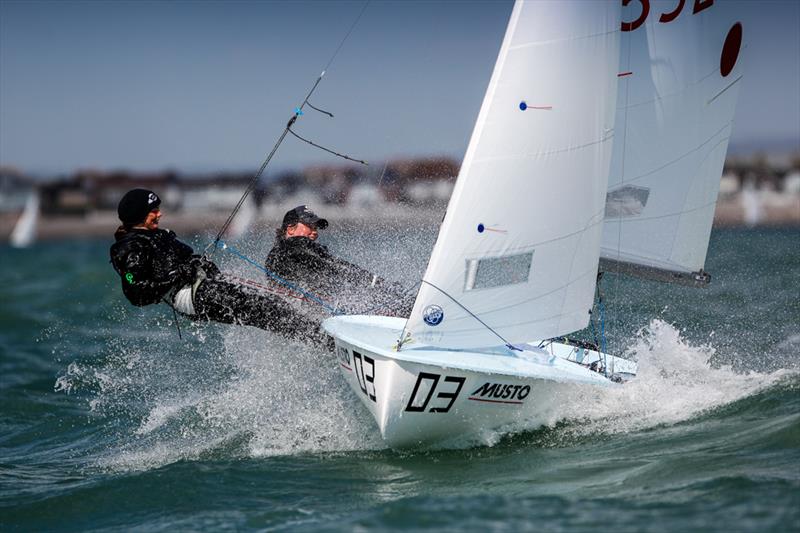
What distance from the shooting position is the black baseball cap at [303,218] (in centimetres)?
654

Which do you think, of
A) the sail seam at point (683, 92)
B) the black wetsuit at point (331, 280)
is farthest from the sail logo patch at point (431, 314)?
the sail seam at point (683, 92)

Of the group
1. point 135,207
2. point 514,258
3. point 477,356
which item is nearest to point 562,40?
point 514,258

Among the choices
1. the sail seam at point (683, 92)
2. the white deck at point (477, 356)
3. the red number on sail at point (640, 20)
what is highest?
the red number on sail at point (640, 20)

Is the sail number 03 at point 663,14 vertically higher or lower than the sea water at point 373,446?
higher

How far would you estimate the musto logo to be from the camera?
5250 millimetres

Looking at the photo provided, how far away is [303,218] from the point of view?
6547 mm

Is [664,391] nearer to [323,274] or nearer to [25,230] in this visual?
[323,274]

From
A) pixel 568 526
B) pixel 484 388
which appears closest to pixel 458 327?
pixel 484 388

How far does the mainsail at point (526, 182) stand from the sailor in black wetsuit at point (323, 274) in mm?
1182

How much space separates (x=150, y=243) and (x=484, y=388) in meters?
2.31

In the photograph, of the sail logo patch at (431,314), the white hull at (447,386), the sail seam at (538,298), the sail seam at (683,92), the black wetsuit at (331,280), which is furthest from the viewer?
the black wetsuit at (331,280)

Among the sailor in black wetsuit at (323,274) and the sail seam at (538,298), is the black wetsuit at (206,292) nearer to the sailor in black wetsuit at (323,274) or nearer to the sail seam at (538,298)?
the sailor in black wetsuit at (323,274)

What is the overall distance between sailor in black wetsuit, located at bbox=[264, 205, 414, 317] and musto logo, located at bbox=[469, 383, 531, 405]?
1.25 m

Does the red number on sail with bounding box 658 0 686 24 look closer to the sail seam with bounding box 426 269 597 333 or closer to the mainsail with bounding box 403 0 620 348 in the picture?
the mainsail with bounding box 403 0 620 348
